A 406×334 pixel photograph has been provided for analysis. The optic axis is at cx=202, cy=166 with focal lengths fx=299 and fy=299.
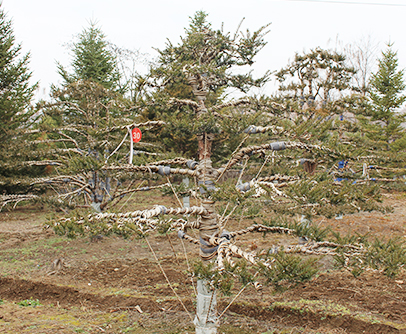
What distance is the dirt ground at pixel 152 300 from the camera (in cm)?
333

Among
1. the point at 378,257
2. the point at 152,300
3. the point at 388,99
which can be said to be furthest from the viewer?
the point at 388,99

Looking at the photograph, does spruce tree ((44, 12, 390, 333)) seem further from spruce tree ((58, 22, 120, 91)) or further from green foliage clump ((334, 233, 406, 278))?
spruce tree ((58, 22, 120, 91))

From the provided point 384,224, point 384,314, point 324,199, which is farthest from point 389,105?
point 324,199

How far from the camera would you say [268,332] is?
10.5 feet

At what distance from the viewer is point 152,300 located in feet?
13.0

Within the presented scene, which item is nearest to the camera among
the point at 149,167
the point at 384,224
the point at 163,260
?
the point at 149,167

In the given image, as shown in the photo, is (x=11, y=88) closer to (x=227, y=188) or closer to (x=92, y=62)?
(x=92, y=62)

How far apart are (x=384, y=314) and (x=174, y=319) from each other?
2435 mm

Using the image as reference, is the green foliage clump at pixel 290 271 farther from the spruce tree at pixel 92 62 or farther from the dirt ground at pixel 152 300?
the spruce tree at pixel 92 62

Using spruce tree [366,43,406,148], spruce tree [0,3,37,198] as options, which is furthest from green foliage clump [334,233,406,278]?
spruce tree [366,43,406,148]

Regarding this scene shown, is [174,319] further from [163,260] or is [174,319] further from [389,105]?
[389,105]

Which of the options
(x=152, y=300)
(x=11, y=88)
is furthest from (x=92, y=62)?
(x=152, y=300)

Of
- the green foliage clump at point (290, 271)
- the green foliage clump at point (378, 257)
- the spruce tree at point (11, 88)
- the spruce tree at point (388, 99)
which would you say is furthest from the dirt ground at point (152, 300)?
the spruce tree at point (388, 99)

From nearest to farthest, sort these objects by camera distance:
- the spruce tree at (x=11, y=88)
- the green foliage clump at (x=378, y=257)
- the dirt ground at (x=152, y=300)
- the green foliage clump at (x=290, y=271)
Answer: the green foliage clump at (x=290, y=271), the green foliage clump at (x=378, y=257), the dirt ground at (x=152, y=300), the spruce tree at (x=11, y=88)
